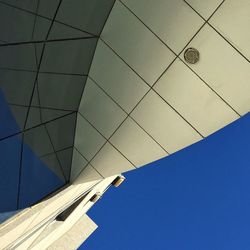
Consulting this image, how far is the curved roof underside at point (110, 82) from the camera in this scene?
897 cm

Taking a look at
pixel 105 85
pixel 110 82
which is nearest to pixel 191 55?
pixel 110 82

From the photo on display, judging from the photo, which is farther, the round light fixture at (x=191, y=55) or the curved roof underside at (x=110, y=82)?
the round light fixture at (x=191, y=55)

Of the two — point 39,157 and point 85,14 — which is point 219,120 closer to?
point 85,14

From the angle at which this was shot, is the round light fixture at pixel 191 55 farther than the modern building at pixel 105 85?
Yes

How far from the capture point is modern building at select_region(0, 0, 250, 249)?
8977 millimetres

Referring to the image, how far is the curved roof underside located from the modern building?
26 millimetres

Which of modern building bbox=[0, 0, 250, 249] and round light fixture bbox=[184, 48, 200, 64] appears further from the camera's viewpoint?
round light fixture bbox=[184, 48, 200, 64]

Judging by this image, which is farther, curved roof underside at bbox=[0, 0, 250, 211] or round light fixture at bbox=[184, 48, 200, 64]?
round light fixture at bbox=[184, 48, 200, 64]

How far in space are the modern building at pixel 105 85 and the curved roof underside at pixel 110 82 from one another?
26 mm

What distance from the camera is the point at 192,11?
344 inches

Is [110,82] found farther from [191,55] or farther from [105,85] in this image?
[191,55]

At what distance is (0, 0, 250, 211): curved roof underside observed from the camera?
897 cm

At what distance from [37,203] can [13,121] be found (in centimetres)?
264

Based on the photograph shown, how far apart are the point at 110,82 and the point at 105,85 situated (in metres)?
0.19
